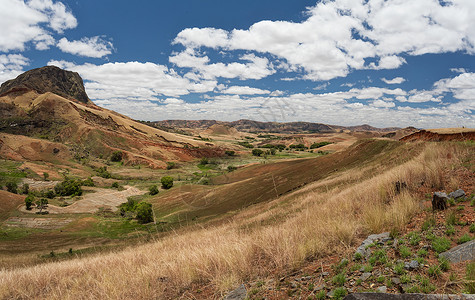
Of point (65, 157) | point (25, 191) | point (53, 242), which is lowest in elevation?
point (53, 242)

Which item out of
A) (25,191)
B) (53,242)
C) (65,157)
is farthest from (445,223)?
(65,157)

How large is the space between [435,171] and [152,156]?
382ft

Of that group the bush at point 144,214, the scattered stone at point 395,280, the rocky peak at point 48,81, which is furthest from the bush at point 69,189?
the rocky peak at point 48,81

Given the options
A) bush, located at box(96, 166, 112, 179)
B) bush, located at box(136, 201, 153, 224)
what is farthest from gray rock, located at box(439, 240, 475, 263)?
bush, located at box(96, 166, 112, 179)

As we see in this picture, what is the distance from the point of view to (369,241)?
548 centimetres

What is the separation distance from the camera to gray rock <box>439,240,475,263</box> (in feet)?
13.5

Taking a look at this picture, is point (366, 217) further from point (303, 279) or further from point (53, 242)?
point (53, 242)

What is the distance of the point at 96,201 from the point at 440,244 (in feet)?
217

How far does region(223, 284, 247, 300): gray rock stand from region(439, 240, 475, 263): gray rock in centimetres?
343

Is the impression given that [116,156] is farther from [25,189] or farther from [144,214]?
[144,214]

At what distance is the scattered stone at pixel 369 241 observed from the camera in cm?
500

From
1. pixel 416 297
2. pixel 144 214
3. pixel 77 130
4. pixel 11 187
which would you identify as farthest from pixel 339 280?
pixel 77 130

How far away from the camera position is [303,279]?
181 inches

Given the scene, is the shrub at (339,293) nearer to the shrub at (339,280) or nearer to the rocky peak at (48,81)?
the shrub at (339,280)
